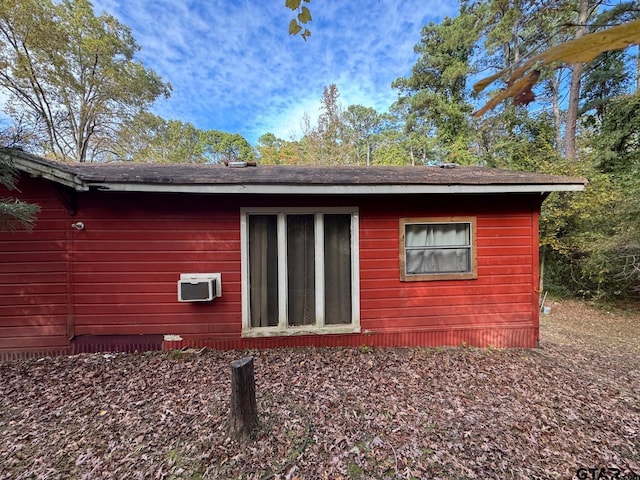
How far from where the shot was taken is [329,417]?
2744 mm

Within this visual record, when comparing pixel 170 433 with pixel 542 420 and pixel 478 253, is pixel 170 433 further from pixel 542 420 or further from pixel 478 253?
pixel 478 253

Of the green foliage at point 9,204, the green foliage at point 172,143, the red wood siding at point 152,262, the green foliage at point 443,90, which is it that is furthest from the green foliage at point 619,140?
the green foliage at point 172,143

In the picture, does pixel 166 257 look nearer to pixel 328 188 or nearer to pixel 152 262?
pixel 152 262

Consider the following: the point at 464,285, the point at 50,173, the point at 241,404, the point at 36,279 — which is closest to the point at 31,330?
the point at 36,279

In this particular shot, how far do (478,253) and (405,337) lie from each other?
178 centimetres

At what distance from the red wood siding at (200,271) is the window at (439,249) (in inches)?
5.1

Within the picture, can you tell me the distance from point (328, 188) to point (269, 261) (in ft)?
4.70

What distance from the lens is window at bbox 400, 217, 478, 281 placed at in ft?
14.8

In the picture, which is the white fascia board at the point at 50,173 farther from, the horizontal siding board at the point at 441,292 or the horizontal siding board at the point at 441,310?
the horizontal siding board at the point at 441,310

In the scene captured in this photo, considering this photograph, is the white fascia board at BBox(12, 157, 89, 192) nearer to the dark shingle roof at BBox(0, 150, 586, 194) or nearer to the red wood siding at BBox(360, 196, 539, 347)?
the dark shingle roof at BBox(0, 150, 586, 194)

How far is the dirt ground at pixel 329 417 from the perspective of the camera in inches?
87.1

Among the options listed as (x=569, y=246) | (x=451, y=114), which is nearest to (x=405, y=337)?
(x=569, y=246)

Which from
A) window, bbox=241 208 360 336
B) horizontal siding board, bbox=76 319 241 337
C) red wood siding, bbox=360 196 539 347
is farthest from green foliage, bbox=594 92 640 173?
horizontal siding board, bbox=76 319 241 337

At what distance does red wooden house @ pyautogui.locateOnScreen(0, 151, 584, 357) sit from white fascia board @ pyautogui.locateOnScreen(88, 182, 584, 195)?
0.02m
